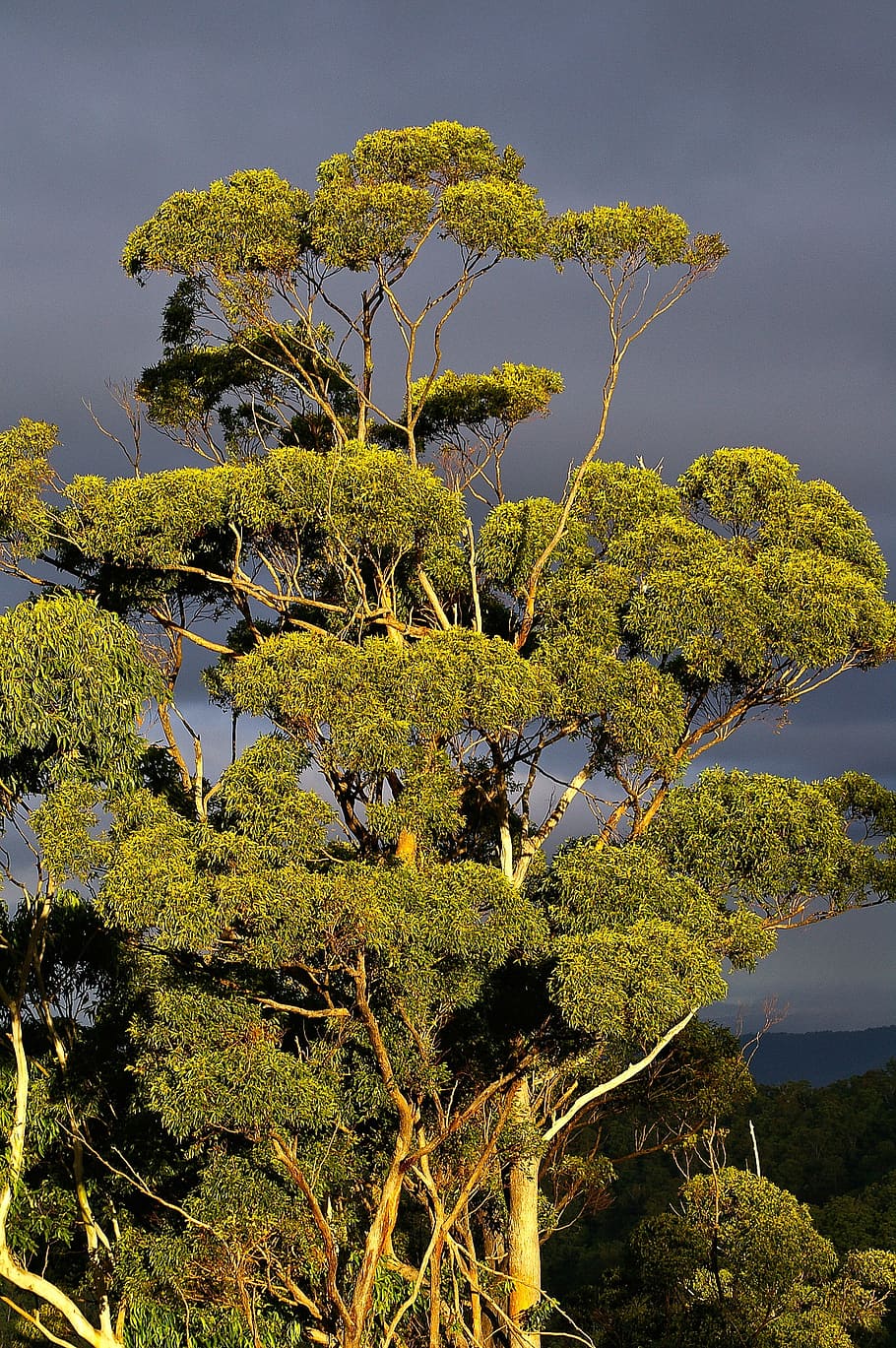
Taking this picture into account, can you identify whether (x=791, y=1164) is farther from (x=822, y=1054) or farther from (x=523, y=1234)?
(x=822, y=1054)

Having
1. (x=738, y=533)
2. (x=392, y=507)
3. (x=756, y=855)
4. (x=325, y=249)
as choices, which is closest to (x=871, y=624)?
(x=738, y=533)

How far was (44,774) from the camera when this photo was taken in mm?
12578

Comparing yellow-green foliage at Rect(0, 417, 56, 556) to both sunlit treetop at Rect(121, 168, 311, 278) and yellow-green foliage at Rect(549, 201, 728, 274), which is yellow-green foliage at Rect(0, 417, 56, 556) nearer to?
sunlit treetop at Rect(121, 168, 311, 278)

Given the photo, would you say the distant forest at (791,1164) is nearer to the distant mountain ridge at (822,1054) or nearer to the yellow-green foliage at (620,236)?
the yellow-green foliage at (620,236)

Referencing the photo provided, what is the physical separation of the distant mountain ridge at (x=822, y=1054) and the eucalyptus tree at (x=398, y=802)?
15165 centimetres

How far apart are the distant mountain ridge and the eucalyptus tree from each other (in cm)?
15165

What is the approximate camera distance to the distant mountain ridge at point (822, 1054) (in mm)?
165375

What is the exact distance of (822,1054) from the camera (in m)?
182

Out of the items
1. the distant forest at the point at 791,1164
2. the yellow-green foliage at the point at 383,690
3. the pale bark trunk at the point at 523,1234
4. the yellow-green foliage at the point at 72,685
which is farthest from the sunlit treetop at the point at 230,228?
the distant forest at the point at 791,1164

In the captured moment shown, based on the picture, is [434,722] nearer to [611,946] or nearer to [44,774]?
[611,946]

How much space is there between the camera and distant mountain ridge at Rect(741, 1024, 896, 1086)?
165 metres

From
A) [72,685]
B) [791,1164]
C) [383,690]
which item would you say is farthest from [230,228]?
[791,1164]

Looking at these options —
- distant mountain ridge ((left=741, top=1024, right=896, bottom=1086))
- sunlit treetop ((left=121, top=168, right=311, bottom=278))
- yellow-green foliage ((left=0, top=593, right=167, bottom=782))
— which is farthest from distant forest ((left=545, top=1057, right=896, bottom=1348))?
distant mountain ridge ((left=741, top=1024, right=896, bottom=1086))

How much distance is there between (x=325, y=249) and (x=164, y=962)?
6880mm
